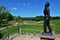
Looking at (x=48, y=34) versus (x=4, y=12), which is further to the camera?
(x=4, y=12)

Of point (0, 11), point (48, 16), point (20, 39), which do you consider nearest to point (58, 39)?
point (20, 39)

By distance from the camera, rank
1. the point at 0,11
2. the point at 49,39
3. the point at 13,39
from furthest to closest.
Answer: the point at 0,11 < the point at 13,39 < the point at 49,39

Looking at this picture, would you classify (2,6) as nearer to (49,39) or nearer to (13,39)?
(13,39)

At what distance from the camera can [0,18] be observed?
36906mm

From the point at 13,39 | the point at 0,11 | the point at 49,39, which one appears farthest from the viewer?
the point at 0,11

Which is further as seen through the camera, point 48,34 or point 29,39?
point 29,39

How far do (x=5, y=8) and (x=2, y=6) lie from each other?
907 millimetres

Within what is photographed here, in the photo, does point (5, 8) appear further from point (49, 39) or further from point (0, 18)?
point (49, 39)

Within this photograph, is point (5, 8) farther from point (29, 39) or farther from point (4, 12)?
point (29, 39)

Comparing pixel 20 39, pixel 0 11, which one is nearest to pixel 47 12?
pixel 20 39

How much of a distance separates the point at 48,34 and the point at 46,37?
0.23m

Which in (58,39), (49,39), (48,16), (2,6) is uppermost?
(2,6)

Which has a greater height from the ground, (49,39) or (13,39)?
(49,39)

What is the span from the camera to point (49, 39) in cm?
779
